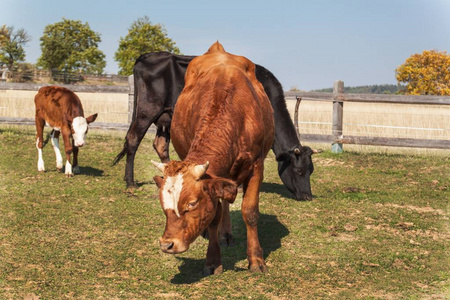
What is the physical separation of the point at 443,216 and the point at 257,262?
4.17 m

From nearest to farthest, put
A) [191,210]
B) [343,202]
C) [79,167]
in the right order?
[191,210]
[343,202]
[79,167]

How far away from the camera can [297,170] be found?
32.5 ft

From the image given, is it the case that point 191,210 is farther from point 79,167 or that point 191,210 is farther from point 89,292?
point 79,167

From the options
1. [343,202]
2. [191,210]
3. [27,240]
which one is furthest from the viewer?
[343,202]

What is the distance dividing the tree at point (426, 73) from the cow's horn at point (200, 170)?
42.9 metres

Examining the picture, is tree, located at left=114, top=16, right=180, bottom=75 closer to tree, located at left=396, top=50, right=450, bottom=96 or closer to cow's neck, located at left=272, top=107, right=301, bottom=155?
tree, located at left=396, top=50, right=450, bottom=96

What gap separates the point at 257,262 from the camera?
5.82 metres

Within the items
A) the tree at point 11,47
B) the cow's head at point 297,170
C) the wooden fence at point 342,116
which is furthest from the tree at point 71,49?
the cow's head at point 297,170

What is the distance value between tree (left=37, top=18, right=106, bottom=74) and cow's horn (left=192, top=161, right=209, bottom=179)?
61656 millimetres

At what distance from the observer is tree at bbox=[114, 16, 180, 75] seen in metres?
60.0

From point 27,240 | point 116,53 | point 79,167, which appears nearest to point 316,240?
point 27,240

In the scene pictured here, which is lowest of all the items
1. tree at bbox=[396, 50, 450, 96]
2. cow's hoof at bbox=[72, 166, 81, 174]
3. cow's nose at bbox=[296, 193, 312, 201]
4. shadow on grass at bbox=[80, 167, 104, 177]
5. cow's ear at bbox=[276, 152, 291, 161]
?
cow's nose at bbox=[296, 193, 312, 201]

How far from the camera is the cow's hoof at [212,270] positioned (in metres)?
5.65

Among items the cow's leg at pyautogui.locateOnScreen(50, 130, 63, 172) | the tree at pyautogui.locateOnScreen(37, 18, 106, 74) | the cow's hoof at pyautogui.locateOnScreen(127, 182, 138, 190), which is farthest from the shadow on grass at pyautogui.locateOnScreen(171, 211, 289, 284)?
the tree at pyautogui.locateOnScreen(37, 18, 106, 74)
